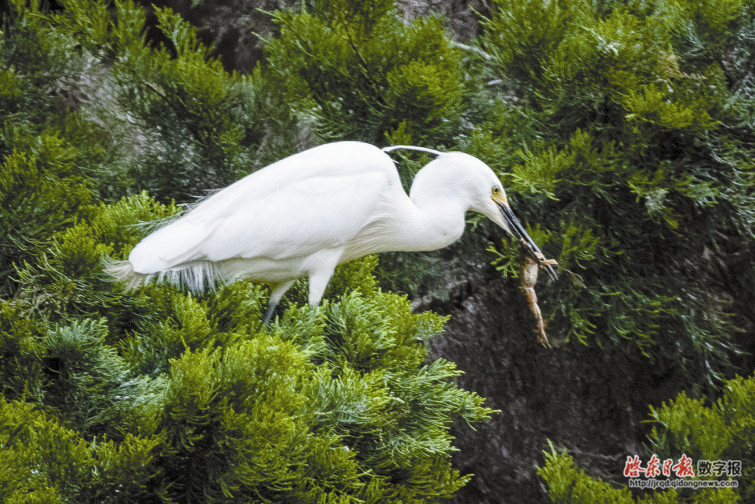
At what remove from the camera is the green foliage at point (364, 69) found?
174 centimetres

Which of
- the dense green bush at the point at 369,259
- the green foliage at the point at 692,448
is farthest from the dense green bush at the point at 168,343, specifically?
the green foliage at the point at 692,448

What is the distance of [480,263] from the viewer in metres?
2.09

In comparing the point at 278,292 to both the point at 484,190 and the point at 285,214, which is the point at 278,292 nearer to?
the point at 285,214

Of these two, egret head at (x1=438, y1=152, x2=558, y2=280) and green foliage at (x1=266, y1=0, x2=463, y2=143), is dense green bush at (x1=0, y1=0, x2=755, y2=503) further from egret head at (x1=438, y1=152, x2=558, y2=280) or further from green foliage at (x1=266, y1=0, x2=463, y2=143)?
egret head at (x1=438, y1=152, x2=558, y2=280)

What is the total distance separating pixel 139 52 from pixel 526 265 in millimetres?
1065

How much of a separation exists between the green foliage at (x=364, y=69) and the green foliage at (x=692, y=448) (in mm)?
820

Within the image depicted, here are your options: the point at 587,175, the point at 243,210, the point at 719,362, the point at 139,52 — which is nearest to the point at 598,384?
the point at 719,362

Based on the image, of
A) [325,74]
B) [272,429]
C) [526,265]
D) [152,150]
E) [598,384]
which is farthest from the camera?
[598,384]

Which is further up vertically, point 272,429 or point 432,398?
point 272,429

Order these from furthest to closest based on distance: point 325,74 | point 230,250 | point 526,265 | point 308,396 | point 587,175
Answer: point 325,74
point 587,175
point 526,265
point 230,250
point 308,396

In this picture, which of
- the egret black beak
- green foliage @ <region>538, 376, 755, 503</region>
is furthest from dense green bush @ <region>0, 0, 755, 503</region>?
the egret black beak

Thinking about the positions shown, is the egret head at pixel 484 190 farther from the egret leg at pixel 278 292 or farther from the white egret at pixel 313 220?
the egret leg at pixel 278 292

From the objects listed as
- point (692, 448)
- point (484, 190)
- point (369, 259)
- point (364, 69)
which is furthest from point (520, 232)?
point (364, 69)

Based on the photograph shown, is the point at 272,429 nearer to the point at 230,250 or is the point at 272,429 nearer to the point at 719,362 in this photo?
the point at 230,250
